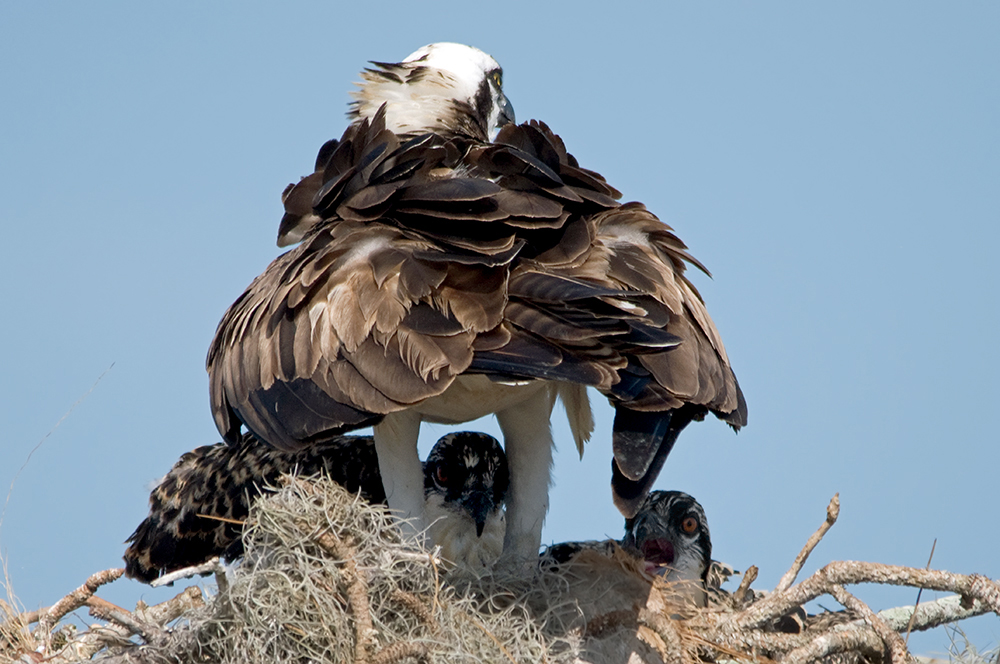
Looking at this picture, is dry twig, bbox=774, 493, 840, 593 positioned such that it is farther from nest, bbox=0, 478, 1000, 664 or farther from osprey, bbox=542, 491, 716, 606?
osprey, bbox=542, 491, 716, 606

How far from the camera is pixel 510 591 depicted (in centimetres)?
394

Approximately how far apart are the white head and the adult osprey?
2.36 ft

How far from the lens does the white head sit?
17.2 ft

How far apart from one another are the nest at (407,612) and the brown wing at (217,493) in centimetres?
97

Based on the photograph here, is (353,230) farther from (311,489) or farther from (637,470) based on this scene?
(637,470)

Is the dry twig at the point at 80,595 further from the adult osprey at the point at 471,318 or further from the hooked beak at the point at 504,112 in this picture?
the hooked beak at the point at 504,112

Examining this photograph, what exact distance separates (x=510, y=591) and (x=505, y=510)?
31.5 inches

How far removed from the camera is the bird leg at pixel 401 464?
412cm

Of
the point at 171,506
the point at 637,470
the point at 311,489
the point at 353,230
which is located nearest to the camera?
the point at 637,470

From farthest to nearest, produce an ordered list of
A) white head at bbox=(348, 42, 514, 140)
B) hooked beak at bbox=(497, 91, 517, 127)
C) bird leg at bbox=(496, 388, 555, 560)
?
hooked beak at bbox=(497, 91, 517, 127), white head at bbox=(348, 42, 514, 140), bird leg at bbox=(496, 388, 555, 560)

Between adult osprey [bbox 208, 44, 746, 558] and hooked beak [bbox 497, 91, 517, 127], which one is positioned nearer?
adult osprey [bbox 208, 44, 746, 558]

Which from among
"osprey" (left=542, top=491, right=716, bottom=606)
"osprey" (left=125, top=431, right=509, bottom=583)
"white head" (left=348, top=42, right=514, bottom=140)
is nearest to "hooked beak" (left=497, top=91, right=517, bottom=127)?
"white head" (left=348, top=42, right=514, bottom=140)

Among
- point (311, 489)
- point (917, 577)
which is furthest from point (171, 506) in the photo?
point (917, 577)

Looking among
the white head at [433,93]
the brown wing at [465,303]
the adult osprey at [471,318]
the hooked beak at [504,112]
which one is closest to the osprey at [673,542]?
the adult osprey at [471,318]
